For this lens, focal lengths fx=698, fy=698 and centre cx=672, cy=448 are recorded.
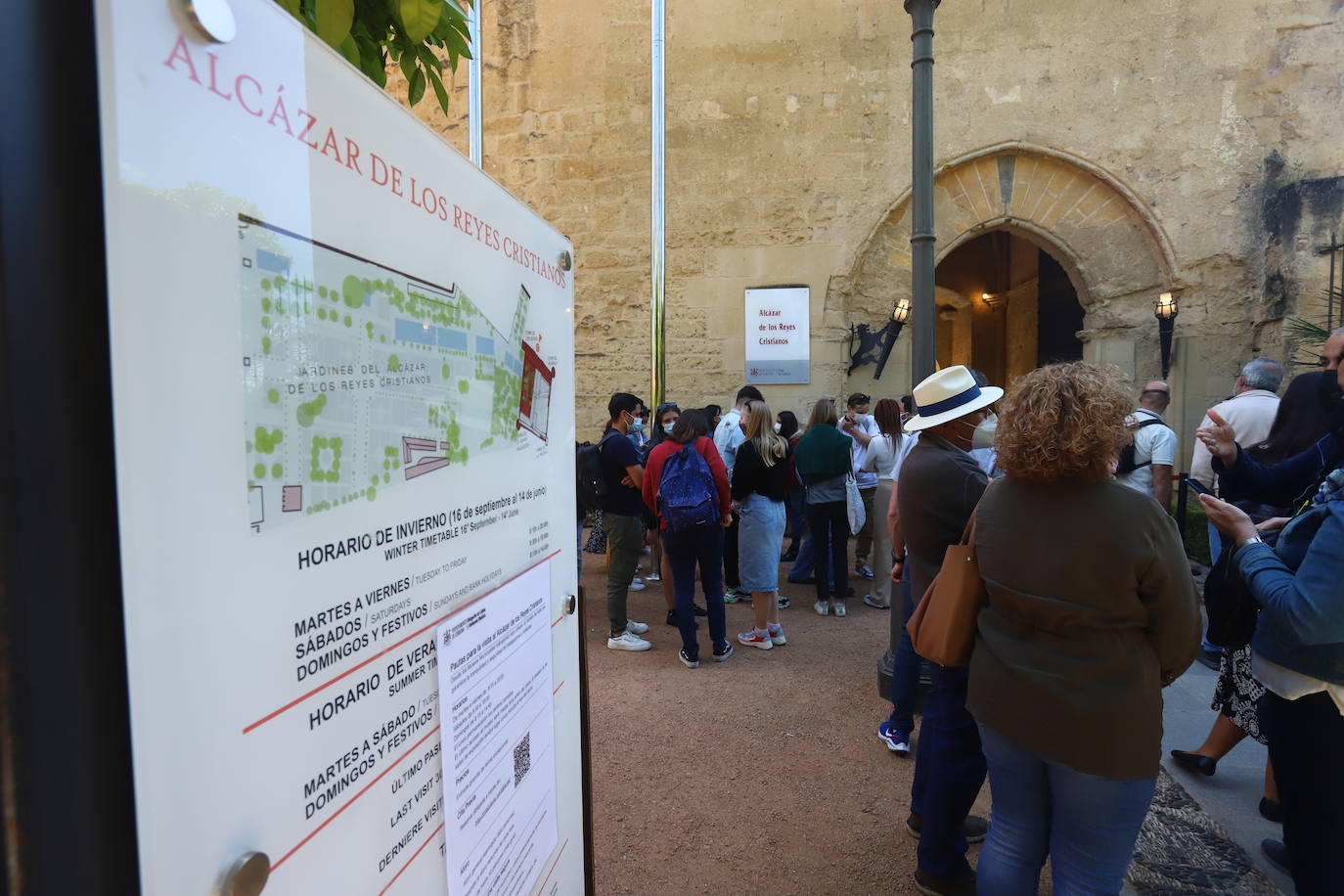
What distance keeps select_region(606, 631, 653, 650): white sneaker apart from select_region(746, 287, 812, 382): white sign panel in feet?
18.3

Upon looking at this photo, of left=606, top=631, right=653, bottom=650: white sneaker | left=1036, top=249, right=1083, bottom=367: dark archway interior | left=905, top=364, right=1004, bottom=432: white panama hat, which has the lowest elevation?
left=606, top=631, right=653, bottom=650: white sneaker

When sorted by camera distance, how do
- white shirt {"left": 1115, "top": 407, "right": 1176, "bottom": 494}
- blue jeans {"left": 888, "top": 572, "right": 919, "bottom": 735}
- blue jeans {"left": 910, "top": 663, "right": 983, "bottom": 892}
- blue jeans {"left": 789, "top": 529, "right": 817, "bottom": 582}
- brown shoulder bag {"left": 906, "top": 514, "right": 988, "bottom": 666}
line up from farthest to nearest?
blue jeans {"left": 789, "top": 529, "right": 817, "bottom": 582}, white shirt {"left": 1115, "top": 407, "right": 1176, "bottom": 494}, blue jeans {"left": 888, "top": 572, "right": 919, "bottom": 735}, blue jeans {"left": 910, "top": 663, "right": 983, "bottom": 892}, brown shoulder bag {"left": 906, "top": 514, "right": 988, "bottom": 666}

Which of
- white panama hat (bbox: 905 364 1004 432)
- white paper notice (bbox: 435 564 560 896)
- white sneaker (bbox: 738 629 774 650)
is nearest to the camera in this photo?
white paper notice (bbox: 435 564 560 896)

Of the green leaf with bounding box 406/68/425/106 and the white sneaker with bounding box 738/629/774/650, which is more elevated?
the green leaf with bounding box 406/68/425/106

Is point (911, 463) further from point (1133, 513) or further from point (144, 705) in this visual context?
point (144, 705)

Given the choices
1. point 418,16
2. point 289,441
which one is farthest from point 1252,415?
point 289,441

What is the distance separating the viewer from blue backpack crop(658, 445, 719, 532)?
4703 mm

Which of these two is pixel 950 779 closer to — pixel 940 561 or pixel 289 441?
pixel 940 561

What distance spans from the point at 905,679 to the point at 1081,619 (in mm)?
1961

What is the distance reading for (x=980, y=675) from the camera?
2.09 meters

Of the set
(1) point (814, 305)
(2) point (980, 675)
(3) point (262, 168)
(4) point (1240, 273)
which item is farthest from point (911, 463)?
(4) point (1240, 273)

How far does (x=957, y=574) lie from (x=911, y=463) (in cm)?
76

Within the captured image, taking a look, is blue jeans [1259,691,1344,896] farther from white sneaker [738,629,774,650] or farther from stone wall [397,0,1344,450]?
stone wall [397,0,1344,450]

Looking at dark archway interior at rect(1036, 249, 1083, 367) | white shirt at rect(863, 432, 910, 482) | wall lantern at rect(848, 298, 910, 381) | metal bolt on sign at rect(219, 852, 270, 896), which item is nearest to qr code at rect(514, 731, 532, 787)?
metal bolt on sign at rect(219, 852, 270, 896)
